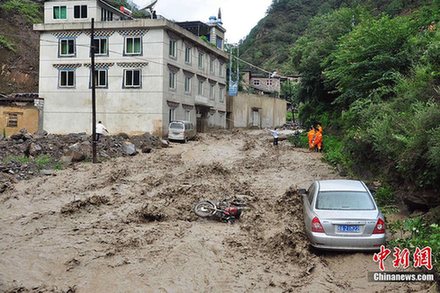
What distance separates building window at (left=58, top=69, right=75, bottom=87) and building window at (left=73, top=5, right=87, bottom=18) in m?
4.73

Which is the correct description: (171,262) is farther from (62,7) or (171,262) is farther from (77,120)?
(62,7)

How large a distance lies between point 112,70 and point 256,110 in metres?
24.8

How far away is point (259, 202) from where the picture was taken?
1499 cm

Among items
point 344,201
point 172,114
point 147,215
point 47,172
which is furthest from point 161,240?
point 172,114

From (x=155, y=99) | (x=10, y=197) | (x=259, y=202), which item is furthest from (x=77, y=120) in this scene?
(x=259, y=202)

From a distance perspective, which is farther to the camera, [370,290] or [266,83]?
[266,83]

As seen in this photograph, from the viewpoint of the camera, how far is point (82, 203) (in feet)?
49.2

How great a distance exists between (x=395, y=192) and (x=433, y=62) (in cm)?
375

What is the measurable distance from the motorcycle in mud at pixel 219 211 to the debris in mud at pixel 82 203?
3905 mm

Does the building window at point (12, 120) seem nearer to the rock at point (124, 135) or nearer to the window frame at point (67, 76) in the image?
the window frame at point (67, 76)

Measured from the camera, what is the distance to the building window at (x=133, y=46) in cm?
3419

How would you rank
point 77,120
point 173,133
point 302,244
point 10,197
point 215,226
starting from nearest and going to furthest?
point 302,244
point 215,226
point 10,197
point 173,133
point 77,120

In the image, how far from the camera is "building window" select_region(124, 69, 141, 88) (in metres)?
34.2

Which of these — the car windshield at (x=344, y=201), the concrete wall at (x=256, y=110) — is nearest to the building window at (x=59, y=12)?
the concrete wall at (x=256, y=110)
